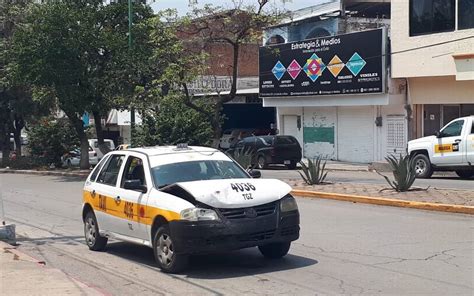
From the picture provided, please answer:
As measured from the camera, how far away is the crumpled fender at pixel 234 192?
8.55m

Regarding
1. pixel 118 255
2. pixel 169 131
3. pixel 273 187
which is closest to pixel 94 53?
pixel 169 131

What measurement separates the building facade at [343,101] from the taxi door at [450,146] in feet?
28.7

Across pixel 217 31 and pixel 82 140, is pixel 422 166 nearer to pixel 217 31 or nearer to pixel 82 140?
pixel 217 31

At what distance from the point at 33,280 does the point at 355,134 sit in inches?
1049

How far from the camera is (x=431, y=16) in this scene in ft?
92.7

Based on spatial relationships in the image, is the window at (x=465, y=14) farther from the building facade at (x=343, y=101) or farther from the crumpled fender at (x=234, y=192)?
the crumpled fender at (x=234, y=192)

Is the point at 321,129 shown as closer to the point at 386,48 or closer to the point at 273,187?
the point at 386,48

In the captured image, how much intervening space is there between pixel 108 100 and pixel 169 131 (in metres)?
3.21

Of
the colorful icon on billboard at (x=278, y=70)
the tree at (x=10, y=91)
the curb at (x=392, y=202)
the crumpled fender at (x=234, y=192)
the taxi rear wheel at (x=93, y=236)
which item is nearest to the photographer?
the crumpled fender at (x=234, y=192)

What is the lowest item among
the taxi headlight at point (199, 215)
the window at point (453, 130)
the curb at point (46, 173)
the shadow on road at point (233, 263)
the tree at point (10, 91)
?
the curb at point (46, 173)

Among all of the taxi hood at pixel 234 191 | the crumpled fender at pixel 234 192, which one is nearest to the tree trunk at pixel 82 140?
the taxi hood at pixel 234 191

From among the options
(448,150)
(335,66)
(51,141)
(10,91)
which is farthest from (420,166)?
(10,91)

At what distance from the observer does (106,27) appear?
31766 mm

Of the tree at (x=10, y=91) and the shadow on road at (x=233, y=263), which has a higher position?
the tree at (x=10, y=91)
